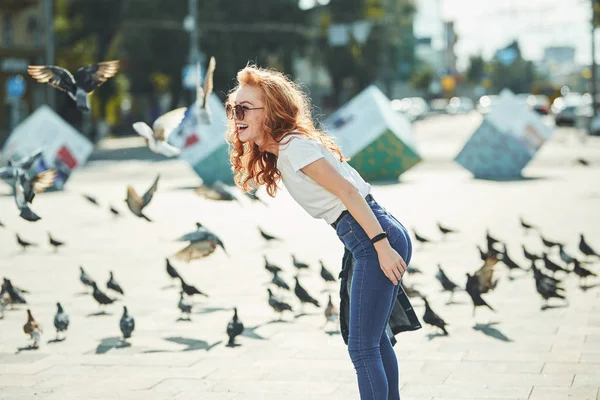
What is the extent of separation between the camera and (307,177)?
13.6 ft

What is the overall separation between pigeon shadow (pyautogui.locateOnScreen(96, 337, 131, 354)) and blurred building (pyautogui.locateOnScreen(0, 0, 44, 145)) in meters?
40.0

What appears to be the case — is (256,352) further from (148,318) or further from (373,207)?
(373,207)

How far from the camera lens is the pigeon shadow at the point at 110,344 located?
7.00m

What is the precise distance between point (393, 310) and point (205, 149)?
1789 centimetres

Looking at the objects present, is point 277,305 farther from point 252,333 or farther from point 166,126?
point 166,126

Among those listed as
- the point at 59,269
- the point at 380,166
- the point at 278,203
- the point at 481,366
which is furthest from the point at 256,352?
the point at 380,166

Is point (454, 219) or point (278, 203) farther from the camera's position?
point (278, 203)

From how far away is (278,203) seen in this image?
1866cm

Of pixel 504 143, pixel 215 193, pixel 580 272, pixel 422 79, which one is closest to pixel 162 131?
pixel 215 193

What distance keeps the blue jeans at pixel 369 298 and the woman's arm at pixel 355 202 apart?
0.07 m

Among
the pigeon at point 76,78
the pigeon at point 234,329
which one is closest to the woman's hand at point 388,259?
the pigeon at point 76,78

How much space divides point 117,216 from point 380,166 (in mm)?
7823

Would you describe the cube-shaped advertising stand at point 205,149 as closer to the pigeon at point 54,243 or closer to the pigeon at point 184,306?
the pigeon at point 54,243

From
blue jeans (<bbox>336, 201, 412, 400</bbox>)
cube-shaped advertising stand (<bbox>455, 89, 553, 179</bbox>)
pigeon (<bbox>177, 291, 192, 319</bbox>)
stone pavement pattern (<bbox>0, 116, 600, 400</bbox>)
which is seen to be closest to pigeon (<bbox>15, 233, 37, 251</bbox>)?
stone pavement pattern (<bbox>0, 116, 600, 400</bbox>)
